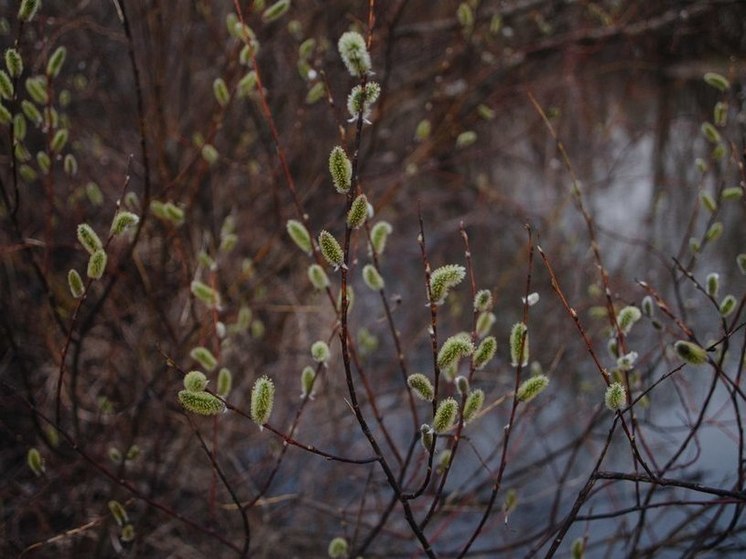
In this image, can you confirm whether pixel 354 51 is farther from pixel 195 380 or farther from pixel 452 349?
pixel 195 380

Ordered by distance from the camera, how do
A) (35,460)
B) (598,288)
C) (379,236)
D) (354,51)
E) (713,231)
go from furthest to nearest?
(598,288)
(713,231)
(35,460)
(379,236)
(354,51)

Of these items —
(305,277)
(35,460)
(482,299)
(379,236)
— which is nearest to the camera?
(482,299)

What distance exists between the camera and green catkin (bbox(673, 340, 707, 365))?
77cm

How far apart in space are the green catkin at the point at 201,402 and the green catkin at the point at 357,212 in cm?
30

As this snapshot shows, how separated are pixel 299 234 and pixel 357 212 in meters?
0.33

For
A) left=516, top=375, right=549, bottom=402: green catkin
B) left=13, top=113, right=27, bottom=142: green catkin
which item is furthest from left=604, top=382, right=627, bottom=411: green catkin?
left=13, top=113, right=27, bottom=142: green catkin

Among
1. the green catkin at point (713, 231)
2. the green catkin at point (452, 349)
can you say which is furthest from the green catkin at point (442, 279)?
the green catkin at point (713, 231)

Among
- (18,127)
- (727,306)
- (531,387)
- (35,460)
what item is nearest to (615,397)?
(531,387)

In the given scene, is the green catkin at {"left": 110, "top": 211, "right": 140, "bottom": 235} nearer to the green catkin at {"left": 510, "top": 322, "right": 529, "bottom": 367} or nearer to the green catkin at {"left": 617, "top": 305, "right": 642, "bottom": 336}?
the green catkin at {"left": 510, "top": 322, "right": 529, "bottom": 367}

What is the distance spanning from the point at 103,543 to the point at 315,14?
231cm

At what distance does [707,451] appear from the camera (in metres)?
2.23

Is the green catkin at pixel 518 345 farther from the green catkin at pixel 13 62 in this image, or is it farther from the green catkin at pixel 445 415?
the green catkin at pixel 13 62

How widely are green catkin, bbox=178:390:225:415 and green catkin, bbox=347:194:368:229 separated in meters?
0.30

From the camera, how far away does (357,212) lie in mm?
808
